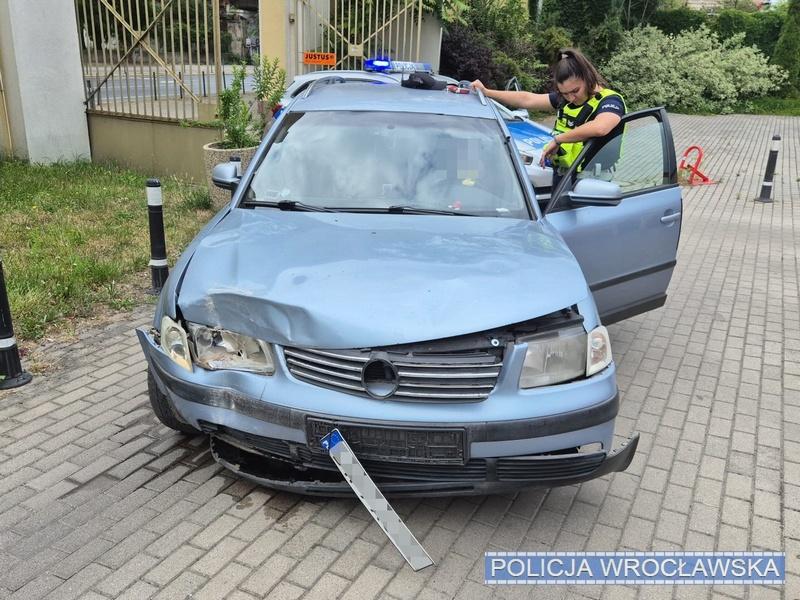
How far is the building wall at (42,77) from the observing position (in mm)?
9477

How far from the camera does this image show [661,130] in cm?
484

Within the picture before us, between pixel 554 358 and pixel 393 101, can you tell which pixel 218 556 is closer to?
pixel 554 358

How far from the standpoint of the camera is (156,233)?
18.9ft

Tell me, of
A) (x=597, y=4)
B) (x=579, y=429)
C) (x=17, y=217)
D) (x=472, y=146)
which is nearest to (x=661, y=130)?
(x=472, y=146)

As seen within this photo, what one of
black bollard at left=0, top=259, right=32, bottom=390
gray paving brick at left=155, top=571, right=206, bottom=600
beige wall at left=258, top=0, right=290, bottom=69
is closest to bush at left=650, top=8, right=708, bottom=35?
beige wall at left=258, top=0, right=290, bottom=69

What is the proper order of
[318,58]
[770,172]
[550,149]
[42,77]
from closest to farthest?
[550,149] < [42,77] < [770,172] < [318,58]

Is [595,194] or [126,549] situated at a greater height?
[595,194]

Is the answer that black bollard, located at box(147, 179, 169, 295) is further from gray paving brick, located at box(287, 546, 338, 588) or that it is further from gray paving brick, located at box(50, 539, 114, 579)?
gray paving brick, located at box(287, 546, 338, 588)

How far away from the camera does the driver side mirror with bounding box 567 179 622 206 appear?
4.16m

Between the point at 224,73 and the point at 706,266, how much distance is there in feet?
21.8

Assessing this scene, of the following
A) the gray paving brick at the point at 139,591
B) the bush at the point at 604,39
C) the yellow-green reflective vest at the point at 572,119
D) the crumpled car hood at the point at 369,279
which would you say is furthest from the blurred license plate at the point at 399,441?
the bush at the point at 604,39

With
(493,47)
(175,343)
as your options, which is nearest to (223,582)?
(175,343)

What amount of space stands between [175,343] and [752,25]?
3050 cm

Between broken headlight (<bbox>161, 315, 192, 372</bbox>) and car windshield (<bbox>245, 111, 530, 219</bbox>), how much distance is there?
1.13m
